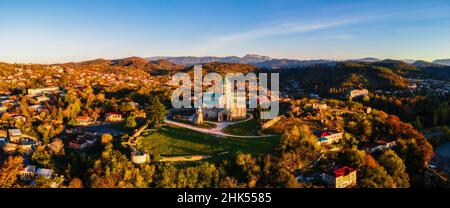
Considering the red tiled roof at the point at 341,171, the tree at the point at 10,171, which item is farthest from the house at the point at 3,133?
the red tiled roof at the point at 341,171

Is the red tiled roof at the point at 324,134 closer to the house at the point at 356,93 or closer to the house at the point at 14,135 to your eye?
the house at the point at 14,135

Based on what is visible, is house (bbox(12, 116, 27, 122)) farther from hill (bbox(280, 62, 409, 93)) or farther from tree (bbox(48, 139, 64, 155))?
hill (bbox(280, 62, 409, 93))

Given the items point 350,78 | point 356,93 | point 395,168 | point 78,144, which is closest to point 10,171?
point 78,144

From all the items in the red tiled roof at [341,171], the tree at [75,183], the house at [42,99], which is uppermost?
the house at [42,99]

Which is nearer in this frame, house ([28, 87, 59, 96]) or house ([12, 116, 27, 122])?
house ([12, 116, 27, 122])

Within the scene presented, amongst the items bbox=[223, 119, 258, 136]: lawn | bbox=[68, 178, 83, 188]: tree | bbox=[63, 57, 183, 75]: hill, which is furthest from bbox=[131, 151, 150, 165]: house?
bbox=[63, 57, 183, 75]: hill

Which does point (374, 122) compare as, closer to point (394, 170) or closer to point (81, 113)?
point (394, 170)
